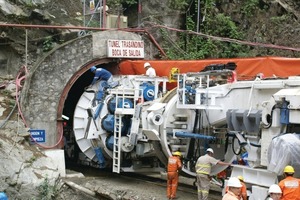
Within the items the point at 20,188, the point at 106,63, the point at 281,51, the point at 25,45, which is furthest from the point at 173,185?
the point at 281,51

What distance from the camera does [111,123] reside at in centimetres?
1254

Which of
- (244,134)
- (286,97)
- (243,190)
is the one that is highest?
(286,97)

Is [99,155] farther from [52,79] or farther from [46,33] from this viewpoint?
[46,33]

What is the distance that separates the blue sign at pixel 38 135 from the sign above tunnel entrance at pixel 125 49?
10.1 ft

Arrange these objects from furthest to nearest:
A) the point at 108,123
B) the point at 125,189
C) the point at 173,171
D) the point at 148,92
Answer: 1. the point at 108,123
2. the point at 148,92
3. the point at 125,189
4. the point at 173,171

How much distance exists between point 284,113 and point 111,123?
5.87 metres

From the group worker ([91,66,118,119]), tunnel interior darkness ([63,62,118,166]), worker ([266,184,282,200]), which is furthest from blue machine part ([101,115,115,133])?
worker ([266,184,282,200])

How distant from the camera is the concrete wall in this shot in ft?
44.7

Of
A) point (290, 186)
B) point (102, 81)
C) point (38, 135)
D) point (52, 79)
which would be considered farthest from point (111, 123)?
point (290, 186)

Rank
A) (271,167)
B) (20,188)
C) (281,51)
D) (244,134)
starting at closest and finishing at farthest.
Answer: (271,167)
(244,134)
(20,188)
(281,51)

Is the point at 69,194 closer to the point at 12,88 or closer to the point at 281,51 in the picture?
the point at 12,88

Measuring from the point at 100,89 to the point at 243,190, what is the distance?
22.4 ft

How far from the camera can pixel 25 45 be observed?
1530 cm

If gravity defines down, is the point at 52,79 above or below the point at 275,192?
above
